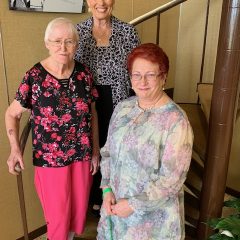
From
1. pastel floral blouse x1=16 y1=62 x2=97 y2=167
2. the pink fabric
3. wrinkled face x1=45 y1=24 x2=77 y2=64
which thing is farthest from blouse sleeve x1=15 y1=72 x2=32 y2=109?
the pink fabric

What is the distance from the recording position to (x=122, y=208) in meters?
1.40

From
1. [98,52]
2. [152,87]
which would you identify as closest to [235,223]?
[152,87]

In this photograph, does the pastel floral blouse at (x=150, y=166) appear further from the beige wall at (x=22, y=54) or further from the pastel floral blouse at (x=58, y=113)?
the beige wall at (x=22, y=54)

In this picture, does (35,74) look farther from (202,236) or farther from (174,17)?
(174,17)

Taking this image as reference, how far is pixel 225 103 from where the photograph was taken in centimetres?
155

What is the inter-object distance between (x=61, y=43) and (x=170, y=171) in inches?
31.1

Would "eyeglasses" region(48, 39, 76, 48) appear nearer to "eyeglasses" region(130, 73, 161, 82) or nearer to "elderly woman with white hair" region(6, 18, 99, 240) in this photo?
"elderly woman with white hair" region(6, 18, 99, 240)

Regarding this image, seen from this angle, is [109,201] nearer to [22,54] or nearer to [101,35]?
[101,35]

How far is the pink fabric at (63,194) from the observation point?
1.68m

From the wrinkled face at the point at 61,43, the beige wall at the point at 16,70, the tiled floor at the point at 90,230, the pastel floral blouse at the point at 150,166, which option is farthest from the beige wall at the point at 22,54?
the pastel floral blouse at the point at 150,166

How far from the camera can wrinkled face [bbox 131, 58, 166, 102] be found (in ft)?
4.25

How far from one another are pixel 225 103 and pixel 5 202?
67.0 inches

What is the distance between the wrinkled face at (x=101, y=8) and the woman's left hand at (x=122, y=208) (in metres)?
1.03

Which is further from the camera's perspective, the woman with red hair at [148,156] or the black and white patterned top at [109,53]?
the black and white patterned top at [109,53]
